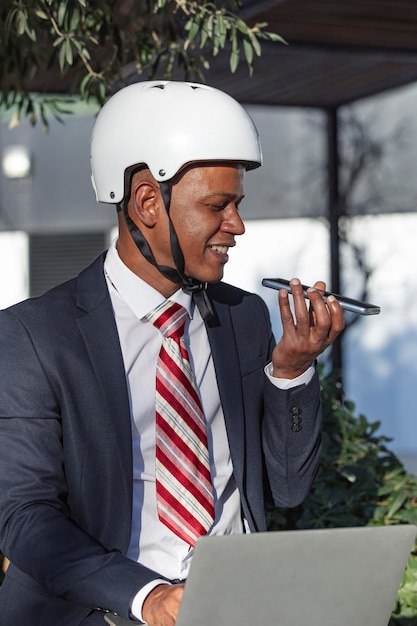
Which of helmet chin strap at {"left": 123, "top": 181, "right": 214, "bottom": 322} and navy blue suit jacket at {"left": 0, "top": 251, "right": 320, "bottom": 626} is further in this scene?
helmet chin strap at {"left": 123, "top": 181, "right": 214, "bottom": 322}

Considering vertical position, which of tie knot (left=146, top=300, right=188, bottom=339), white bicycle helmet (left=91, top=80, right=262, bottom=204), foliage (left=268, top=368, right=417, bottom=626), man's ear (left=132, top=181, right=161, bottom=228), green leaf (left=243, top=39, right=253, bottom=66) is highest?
green leaf (left=243, top=39, right=253, bottom=66)

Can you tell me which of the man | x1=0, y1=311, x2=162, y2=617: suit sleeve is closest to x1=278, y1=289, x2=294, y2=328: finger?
the man

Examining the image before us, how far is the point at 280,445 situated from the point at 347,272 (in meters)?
7.09

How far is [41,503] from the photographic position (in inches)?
86.0

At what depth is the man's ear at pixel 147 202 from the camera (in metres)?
2.39

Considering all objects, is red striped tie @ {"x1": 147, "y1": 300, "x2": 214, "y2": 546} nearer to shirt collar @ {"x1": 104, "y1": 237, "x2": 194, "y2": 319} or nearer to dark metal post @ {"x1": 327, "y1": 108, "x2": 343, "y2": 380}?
shirt collar @ {"x1": 104, "y1": 237, "x2": 194, "y2": 319}

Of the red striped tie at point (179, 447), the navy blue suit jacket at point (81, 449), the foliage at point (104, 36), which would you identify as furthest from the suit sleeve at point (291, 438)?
the foliage at point (104, 36)

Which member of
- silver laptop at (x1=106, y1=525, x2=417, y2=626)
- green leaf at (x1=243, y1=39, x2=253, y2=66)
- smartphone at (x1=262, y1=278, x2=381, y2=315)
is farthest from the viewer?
green leaf at (x1=243, y1=39, x2=253, y2=66)

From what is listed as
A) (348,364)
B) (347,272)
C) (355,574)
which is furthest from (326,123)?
(355,574)

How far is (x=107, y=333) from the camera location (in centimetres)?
234

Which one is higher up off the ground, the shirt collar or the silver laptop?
the shirt collar

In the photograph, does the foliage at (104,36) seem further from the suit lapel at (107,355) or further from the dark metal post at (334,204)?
the dark metal post at (334,204)

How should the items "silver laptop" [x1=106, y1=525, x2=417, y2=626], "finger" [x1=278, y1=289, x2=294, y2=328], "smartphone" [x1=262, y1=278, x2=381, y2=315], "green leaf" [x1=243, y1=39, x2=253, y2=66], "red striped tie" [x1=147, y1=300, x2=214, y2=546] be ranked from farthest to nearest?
"green leaf" [x1=243, y1=39, x2=253, y2=66] → "red striped tie" [x1=147, y1=300, x2=214, y2=546] → "finger" [x1=278, y1=289, x2=294, y2=328] → "smartphone" [x1=262, y1=278, x2=381, y2=315] → "silver laptop" [x1=106, y1=525, x2=417, y2=626]

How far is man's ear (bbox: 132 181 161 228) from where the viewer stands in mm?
2389
